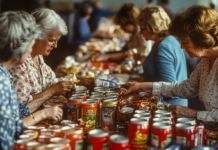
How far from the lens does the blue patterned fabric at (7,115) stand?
54.1 inches

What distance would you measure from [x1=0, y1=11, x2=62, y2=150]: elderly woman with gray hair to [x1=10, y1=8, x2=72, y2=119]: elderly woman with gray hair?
51 centimetres

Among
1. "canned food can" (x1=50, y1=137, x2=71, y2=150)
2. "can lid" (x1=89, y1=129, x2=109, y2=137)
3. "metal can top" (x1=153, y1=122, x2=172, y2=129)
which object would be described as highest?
"metal can top" (x1=153, y1=122, x2=172, y2=129)

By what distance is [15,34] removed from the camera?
1420 mm

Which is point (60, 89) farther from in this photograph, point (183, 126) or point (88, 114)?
point (183, 126)

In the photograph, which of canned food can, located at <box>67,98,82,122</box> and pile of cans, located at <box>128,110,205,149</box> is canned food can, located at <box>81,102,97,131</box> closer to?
canned food can, located at <box>67,98,82,122</box>

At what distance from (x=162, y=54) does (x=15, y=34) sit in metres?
1.73

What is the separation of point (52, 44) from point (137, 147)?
1.37 meters

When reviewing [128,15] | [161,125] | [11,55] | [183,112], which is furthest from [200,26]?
[128,15]

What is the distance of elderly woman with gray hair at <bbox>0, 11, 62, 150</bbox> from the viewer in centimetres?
139

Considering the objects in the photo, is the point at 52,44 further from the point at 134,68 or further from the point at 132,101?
the point at 134,68

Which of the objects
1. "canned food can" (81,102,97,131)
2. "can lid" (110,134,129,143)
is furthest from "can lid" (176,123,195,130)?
"canned food can" (81,102,97,131)

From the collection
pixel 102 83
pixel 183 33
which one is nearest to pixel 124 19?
pixel 102 83

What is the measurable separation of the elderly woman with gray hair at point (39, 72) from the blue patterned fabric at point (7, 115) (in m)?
0.48

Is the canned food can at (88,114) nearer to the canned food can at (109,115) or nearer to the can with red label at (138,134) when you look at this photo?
the canned food can at (109,115)
